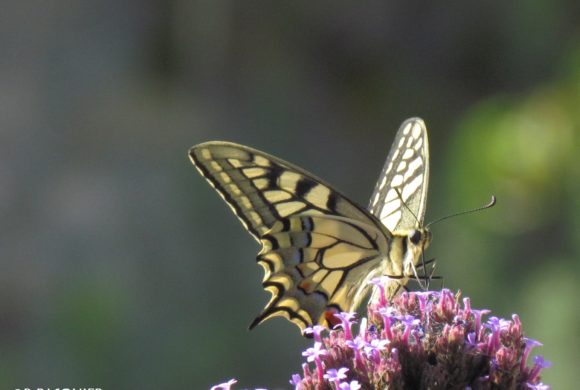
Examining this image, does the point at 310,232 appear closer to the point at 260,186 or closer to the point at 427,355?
the point at 260,186

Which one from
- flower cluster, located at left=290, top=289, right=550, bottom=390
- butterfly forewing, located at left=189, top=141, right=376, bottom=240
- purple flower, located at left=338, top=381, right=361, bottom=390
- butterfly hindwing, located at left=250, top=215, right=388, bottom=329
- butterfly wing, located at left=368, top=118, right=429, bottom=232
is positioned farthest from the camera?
butterfly wing, located at left=368, top=118, right=429, bottom=232

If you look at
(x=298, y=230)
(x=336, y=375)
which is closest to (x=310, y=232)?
(x=298, y=230)

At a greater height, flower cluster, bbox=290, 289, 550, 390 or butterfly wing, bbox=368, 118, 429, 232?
butterfly wing, bbox=368, 118, 429, 232

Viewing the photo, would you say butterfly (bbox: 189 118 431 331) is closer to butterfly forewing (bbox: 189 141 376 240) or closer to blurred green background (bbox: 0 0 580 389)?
butterfly forewing (bbox: 189 141 376 240)

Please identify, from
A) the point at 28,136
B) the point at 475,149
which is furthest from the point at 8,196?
the point at 475,149

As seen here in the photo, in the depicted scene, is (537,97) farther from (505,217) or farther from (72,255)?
(72,255)

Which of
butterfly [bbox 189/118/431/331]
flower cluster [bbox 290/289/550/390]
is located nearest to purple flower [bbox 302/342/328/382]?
flower cluster [bbox 290/289/550/390]

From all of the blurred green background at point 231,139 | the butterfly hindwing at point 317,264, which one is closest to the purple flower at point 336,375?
the butterfly hindwing at point 317,264
